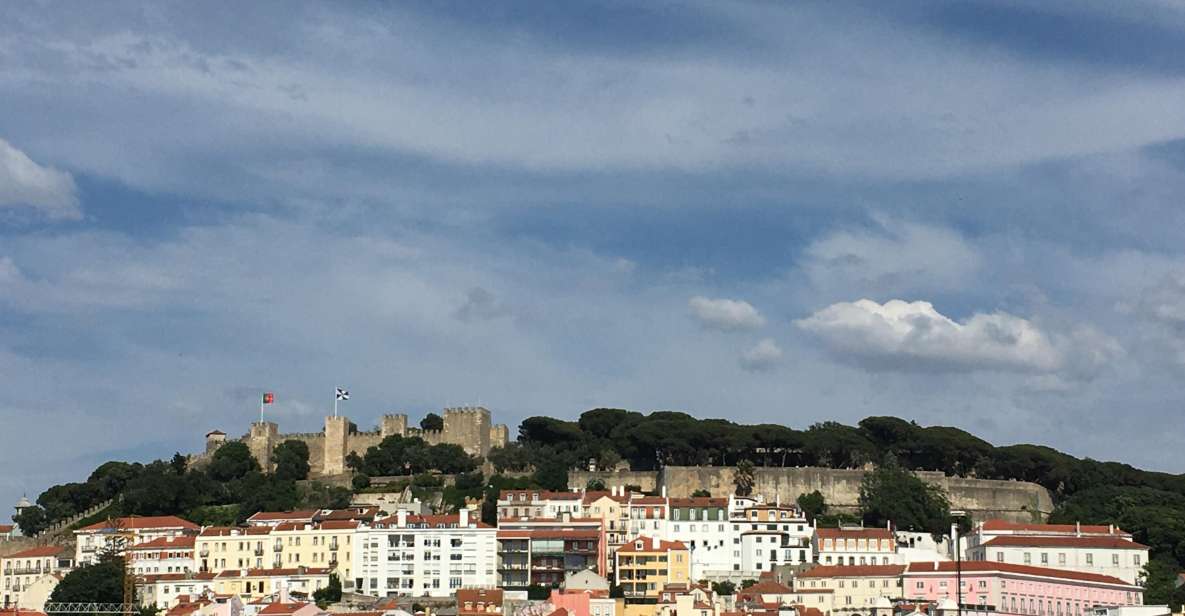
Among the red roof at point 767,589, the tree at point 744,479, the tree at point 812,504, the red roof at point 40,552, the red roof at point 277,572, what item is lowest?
the red roof at point 767,589

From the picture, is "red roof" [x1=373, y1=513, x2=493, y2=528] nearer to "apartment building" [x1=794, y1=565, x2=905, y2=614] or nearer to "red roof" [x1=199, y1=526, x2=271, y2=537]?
"red roof" [x1=199, y1=526, x2=271, y2=537]

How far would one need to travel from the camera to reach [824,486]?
85812mm

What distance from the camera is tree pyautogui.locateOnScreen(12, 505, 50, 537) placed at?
8912 cm

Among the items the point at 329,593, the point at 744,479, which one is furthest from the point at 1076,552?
the point at 329,593

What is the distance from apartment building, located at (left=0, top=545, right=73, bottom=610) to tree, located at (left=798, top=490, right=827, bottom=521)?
3588cm

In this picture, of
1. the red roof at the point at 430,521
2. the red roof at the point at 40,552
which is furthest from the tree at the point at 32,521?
the red roof at the point at 430,521

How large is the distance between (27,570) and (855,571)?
129ft

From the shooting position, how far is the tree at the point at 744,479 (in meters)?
85.4

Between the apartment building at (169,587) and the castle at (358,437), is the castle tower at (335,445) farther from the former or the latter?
the apartment building at (169,587)

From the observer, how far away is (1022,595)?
6519 centimetres

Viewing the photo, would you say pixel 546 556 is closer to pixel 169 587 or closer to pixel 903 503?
pixel 169 587

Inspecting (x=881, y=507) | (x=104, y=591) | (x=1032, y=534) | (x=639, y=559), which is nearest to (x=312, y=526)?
(x=104, y=591)

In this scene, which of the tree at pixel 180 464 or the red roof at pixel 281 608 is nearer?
the red roof at pixel 281 608

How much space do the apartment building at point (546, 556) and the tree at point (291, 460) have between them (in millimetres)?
23044
